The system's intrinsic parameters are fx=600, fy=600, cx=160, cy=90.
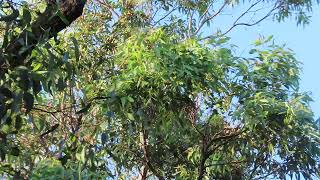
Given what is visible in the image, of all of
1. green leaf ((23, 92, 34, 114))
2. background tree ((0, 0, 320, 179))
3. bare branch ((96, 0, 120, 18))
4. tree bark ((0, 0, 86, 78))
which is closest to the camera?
green leaf ((23, 92, 34, 114))

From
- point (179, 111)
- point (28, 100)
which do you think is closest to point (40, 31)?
point (28, 100)

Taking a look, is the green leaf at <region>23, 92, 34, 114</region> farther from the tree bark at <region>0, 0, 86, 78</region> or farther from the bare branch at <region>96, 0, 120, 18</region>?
the bare branch at <region>96, 0, 120, 18</region>

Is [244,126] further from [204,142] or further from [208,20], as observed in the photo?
[208,20]

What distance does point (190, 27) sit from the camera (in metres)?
8.39

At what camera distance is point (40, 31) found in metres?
2.50

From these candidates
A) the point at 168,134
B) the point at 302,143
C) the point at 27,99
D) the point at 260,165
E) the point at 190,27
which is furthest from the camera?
the point at 190,27

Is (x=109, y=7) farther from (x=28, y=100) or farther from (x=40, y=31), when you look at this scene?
(x=28, y=100)

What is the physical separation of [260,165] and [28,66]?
4428 millimetres

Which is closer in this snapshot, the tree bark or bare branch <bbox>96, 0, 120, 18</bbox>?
the tree bark

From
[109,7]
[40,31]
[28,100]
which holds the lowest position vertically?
[28,100]

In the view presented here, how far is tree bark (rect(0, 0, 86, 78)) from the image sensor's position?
2.27 meters

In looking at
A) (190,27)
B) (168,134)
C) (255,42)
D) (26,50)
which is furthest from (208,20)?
(26,50)

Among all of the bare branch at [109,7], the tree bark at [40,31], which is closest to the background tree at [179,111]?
the bare branch at [109,7]

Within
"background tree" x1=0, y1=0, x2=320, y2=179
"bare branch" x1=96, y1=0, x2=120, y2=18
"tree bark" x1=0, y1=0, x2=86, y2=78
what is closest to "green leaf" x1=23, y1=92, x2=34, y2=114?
"tree bark" x1=0, y1=0, x2=86, y2=78
